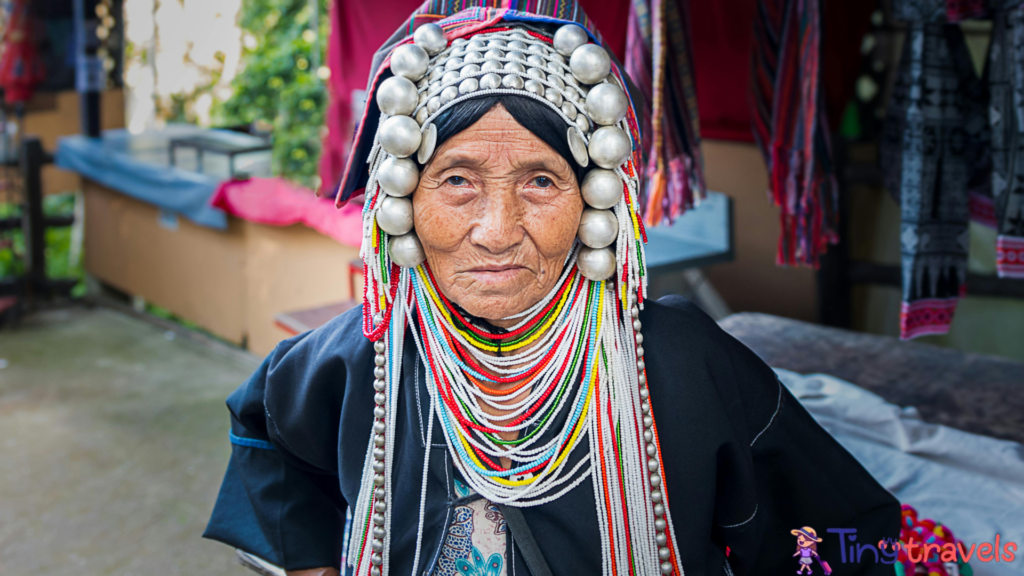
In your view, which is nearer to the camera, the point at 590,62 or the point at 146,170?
the point at 590,62

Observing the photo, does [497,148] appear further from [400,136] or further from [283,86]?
[283,86]

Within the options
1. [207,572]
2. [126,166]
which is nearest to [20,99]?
[126,166]

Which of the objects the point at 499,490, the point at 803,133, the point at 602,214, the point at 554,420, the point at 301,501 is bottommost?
the point at 301,501

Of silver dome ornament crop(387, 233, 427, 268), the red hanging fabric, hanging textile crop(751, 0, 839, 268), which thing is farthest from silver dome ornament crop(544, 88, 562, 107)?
the red hanging fabric

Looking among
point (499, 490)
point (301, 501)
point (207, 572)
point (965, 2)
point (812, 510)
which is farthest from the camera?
point (207, 572)

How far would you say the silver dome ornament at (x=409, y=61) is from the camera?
134 cm

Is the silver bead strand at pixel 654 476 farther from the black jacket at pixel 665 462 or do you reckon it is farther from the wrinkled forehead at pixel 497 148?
the wrinkled forehead at pixel 497 148

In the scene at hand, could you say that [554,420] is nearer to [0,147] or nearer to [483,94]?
[483,94]

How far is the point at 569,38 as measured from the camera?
1.36 m

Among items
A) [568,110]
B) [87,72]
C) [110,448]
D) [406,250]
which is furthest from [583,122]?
[87,72]

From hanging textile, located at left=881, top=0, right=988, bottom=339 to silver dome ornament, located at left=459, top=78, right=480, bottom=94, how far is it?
1680mm

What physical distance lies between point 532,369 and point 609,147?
1.30 ft

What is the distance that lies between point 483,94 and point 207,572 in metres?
2.69

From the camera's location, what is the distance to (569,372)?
1434 millimetres
